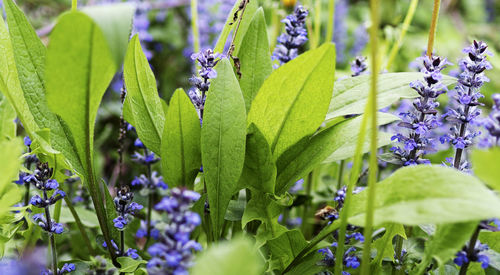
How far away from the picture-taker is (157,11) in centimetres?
372

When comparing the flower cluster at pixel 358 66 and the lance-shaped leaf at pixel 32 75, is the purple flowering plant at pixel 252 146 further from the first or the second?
the flower cluster at pixel 358 66

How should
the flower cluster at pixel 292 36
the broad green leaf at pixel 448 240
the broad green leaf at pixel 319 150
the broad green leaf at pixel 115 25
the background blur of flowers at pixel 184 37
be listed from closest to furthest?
1. the broad green leaf at pixel 115 25
2. the broad green leaf at pixel 448 240
3. the broad green leaf at pixel 319 150
4. the flower cluster at pixel 292 36
5. the background blur of flowers at pixel 184 37

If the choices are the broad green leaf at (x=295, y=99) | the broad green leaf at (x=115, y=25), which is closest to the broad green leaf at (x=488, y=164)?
the broad green leaf at (x=295, y=99)

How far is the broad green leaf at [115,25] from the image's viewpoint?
2.28 ft

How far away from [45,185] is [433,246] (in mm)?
801

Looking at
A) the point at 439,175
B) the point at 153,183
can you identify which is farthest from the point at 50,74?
the point at 439,175

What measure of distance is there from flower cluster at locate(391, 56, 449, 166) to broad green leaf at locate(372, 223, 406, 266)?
150mm

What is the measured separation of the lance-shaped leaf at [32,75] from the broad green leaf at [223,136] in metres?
0.32

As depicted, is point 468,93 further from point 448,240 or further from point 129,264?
point 129,264

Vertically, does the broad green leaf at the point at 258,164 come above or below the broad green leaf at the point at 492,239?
above

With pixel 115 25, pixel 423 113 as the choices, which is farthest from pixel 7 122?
pixel 423 113

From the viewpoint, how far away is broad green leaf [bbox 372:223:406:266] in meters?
0.98

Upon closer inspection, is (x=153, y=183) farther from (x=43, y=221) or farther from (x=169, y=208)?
(x=169, y=208)

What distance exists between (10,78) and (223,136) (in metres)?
0.53
